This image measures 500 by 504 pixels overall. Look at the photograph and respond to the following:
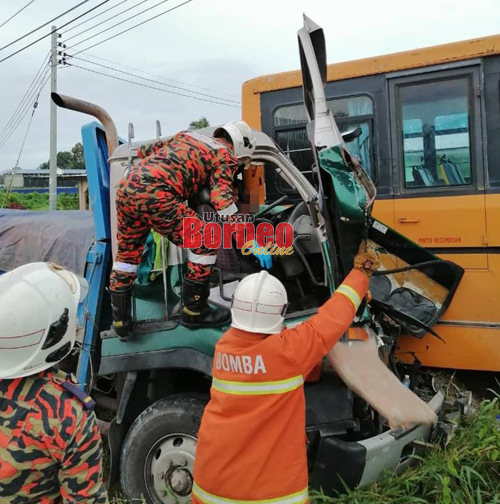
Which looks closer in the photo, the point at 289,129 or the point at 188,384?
the point at 188,384

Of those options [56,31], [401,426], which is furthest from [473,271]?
[56,31]

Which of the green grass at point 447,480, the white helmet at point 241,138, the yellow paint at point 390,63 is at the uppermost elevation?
the yellow paint at point 390,63

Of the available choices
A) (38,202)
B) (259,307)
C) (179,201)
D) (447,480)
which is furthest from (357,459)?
(38,202)

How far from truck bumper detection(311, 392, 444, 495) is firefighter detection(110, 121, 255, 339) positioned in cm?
95

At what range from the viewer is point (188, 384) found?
128 inches

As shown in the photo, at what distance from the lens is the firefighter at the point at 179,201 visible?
2834 mm

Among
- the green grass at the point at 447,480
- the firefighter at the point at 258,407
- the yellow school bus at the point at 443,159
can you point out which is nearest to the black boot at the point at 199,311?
the firefighter at the point at 258,407

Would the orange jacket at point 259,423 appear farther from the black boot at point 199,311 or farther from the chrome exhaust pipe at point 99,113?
the chrome exhaust pipe at point 99,113

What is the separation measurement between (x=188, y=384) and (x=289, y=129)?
2.10 metres

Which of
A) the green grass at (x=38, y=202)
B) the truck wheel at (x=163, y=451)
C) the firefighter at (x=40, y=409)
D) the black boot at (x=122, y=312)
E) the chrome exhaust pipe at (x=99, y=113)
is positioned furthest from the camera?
the green grass at (x=38, y=202)

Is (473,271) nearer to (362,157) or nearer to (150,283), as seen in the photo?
(362,157)

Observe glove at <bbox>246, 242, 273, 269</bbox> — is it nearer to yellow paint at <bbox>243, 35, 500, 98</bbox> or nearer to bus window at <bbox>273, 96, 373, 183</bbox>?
bus window at <bbox>273, 96, 373, 183</bbox>

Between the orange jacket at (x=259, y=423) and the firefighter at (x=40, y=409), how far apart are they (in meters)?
0.61

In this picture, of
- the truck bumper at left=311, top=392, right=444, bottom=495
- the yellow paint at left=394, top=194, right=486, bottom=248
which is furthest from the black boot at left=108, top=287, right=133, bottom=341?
the yellow paint at left=394, top=194, right=486, bottom=248
